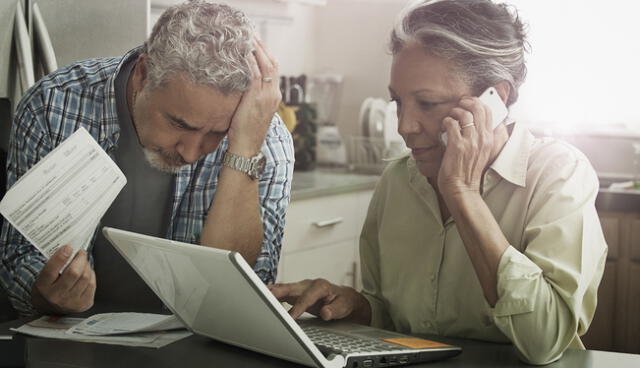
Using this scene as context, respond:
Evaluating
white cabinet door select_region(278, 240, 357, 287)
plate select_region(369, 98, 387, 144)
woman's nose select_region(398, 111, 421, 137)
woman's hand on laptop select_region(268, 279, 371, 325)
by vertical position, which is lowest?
white cabinet door select_region(278, 240, 357, 287)

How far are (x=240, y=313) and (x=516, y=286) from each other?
390 millimetres

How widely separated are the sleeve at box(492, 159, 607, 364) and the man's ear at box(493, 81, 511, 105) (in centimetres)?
19

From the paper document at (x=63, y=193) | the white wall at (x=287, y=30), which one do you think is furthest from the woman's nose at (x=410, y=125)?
the white wall at (x=287, y=30)

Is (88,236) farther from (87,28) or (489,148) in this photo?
(87,28)

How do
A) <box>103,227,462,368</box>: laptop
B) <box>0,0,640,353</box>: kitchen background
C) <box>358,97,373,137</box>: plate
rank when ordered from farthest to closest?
<box>358,97,373,137</box>: plate, <box>0,0,640,353</box>: kitchen background, <box>103,227,462,368</box>: laptop

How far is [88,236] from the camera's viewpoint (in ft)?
4.50

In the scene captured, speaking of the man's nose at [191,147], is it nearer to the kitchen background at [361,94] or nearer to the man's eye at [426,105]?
the man's eye at [426,105]

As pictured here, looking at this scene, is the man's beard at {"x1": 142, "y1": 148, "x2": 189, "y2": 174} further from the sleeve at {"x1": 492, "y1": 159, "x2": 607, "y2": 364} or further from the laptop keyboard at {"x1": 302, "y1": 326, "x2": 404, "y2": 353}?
the sleeve at {"x1": 492, "y1": 159, "x2": 607, "y2": 364}

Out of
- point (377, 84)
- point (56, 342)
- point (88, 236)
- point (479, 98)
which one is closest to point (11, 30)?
point (88, 236)

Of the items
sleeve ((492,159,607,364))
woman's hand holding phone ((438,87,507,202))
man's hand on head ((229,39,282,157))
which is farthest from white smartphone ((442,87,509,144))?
man's hand on head ((229,39,282,157))

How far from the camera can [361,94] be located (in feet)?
11.5

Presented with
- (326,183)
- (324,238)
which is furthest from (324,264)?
(326,183)

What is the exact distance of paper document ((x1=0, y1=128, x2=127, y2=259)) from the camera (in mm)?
1269

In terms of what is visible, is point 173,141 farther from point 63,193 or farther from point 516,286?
point 516,286
